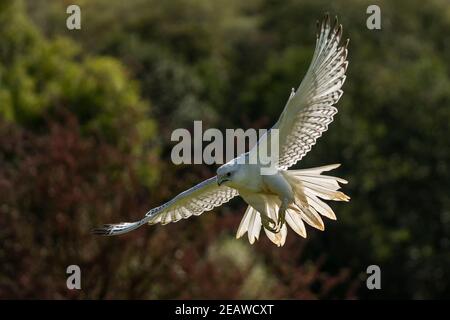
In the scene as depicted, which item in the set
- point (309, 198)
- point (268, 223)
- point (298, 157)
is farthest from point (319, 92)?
point (268, 223)

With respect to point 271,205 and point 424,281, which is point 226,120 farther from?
point 271,205

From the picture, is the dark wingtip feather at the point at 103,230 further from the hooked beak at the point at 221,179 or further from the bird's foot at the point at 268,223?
the bird's foot at the point at 268,223

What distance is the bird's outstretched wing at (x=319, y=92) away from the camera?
1038cm

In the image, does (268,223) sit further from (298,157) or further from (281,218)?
(298,157)

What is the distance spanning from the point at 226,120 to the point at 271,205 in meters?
30.5

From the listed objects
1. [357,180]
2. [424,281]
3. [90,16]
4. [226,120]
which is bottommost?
[424,281]

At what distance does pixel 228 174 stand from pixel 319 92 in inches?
41.8

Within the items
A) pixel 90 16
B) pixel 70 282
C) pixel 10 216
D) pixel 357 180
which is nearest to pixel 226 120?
pixel 357 180

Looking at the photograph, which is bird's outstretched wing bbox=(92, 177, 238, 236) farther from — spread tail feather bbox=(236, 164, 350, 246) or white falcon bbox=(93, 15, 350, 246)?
spread tail feather bbox=(236, 164, 350, 246)

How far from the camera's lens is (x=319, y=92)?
34.3ft

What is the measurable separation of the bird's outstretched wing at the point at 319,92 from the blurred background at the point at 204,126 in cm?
985

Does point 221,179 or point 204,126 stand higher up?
point 204,126
